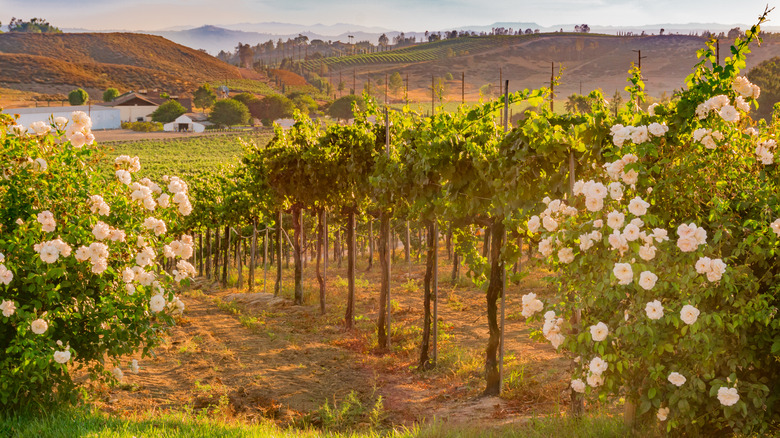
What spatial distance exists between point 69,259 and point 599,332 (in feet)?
19.1

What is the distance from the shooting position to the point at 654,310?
5.43 metres

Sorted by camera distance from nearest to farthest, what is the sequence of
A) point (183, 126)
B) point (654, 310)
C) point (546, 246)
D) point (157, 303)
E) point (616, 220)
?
point (654, 310) → point (616, 220) → point (546, 246) → point (157, 303) → point (183, 126)

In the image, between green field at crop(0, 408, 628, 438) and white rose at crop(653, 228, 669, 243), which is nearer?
white rose at crop(653, 228, 669, 243)

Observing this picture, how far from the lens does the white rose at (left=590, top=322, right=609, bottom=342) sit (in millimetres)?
5770

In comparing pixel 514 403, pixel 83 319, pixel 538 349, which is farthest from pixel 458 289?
pixel 83 319

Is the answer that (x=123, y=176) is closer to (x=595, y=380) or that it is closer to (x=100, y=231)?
(x=100, y=231)

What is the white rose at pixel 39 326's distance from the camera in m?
7.09

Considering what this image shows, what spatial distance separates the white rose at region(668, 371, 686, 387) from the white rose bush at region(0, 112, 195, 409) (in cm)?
559

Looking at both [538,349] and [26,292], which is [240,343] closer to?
[538,349]

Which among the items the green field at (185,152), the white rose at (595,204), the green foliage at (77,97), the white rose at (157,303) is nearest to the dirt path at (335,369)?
the white rose at (157,303)

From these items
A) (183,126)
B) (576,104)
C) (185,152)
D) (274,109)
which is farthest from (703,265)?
(274,109)

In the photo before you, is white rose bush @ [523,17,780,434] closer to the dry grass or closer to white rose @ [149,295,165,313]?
the dry grass

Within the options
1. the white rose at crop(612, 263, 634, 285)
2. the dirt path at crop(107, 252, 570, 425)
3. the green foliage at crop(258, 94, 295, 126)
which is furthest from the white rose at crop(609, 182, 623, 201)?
the green foliage at crop(258, 94, 295, 126)

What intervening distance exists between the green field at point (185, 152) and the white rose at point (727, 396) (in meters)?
64.0
